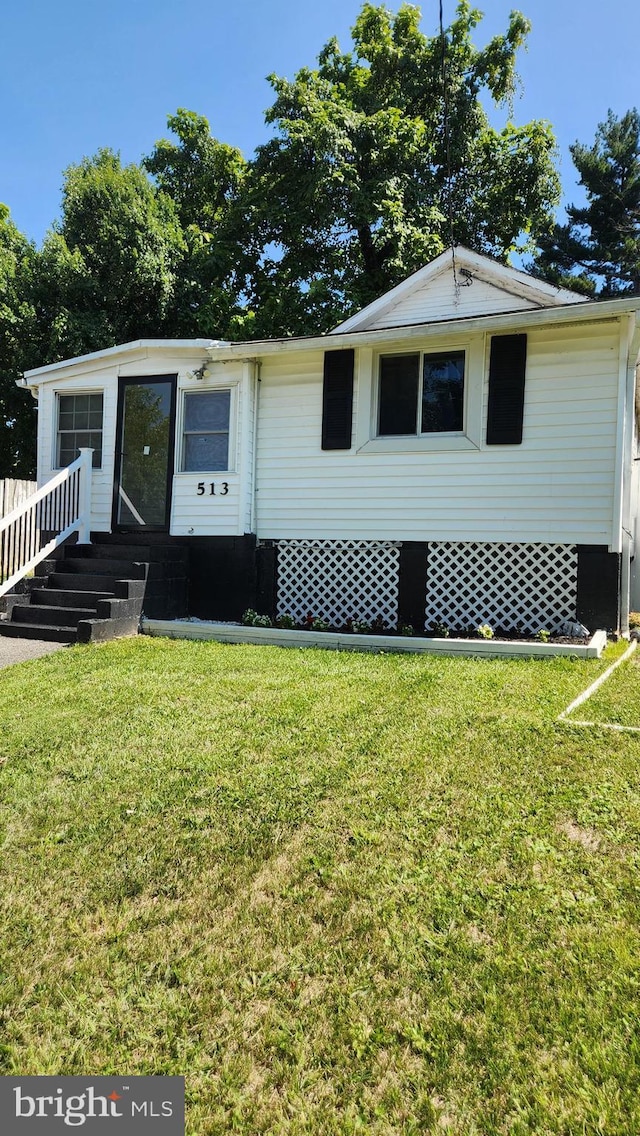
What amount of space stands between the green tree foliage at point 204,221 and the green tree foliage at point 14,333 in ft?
14.2

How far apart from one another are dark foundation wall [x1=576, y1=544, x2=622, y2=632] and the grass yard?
355cm

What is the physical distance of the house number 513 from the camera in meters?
8.80

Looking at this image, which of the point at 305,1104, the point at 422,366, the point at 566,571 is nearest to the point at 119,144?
the point at 422,366

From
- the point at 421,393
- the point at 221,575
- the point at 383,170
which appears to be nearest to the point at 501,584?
the point at 421,393

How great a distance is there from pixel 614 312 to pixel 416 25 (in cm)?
1963

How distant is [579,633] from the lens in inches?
283

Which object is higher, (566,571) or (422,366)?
(422,366)

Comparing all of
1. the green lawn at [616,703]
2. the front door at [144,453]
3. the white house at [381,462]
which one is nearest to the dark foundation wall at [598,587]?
the white house at [381,462]

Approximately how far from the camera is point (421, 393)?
8.30 metres

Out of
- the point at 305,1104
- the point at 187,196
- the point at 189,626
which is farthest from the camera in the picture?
the point at 187,196

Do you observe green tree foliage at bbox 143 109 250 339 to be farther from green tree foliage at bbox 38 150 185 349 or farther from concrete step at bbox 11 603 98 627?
concrete step at bbox 11 603 98 627

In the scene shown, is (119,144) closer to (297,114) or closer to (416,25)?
(297,114)

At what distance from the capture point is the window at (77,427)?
9.77 metres

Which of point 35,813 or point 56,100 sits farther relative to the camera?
point 56,100
